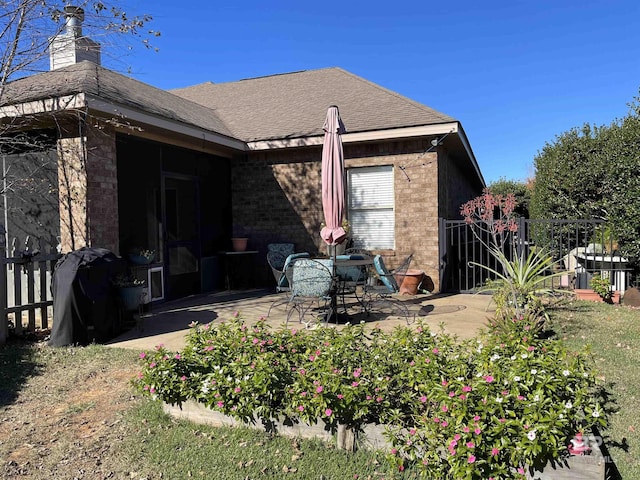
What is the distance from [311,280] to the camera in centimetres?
576

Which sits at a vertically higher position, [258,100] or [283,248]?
[258,100]

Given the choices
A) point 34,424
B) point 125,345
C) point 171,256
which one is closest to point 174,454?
point 34,424

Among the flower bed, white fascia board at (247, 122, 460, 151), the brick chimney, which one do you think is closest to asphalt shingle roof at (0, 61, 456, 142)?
white fascia board at (247, 122, 460, 151)

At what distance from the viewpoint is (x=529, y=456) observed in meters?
2.24

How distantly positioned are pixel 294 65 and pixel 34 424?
13.0m

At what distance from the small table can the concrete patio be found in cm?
85

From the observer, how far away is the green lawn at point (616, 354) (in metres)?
2.90

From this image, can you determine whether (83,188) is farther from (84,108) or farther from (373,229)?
(373,229)

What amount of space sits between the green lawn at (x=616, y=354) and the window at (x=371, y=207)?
3782mm

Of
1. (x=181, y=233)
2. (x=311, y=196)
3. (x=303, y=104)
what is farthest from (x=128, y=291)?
(x=303, y=104)

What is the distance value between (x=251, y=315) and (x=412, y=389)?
14.3 feet

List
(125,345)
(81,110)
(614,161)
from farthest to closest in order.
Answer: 1. (614,161)
2. (81,110)
3. (125,345)

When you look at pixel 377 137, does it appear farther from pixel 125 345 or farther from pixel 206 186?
pixel 125 345

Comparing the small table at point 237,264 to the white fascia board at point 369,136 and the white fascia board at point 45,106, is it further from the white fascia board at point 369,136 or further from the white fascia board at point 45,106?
the white fascia board at point 45,106
